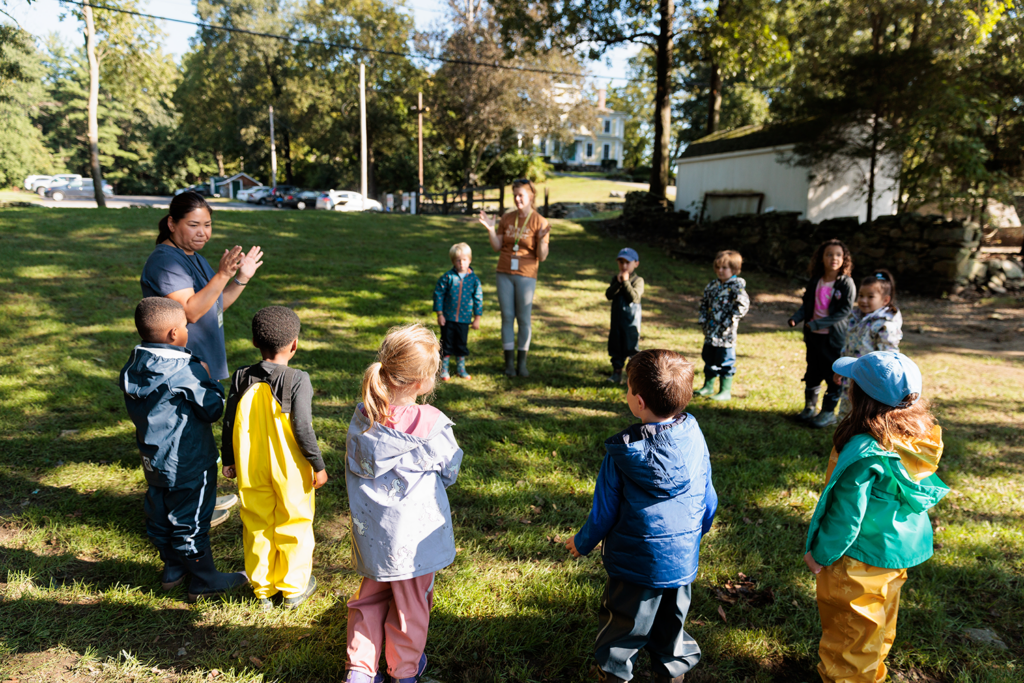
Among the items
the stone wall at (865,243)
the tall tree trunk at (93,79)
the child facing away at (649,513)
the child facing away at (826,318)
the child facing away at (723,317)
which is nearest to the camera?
the child facing away at (649,513)

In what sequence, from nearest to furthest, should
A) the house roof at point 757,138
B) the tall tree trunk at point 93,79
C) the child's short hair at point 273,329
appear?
1. the child's short hair at point 273,329
2. the house roof at point 757,138
3. the tall tree trunk at point 93,79

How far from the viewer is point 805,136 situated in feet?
48.4

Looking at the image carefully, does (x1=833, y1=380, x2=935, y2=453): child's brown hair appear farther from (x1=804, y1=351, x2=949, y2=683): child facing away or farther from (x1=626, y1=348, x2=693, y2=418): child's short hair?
(x1=626, y1=348, x2=693, y2=418): child's short hair

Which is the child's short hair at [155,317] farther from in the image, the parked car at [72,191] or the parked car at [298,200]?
the parked car at [72,191]

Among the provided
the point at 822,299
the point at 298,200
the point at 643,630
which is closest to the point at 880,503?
the point at 643,630

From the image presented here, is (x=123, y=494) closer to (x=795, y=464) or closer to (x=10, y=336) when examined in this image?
(x=10, y=336)

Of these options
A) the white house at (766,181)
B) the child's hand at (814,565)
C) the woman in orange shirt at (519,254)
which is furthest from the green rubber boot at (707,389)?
the white house at (766,181)

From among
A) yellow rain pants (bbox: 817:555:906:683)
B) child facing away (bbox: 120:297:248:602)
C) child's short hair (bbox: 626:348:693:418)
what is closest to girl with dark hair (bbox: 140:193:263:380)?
child facing away (bbox: 120:297:248:602)

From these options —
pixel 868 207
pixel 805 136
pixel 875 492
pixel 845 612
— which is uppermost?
pixel 805 136

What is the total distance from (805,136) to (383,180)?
106ft

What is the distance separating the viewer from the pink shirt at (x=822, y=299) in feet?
17.3

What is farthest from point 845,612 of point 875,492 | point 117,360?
point 117,360

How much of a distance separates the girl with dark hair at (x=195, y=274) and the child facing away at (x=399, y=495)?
3.76 ft

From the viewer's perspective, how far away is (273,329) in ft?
8.52
